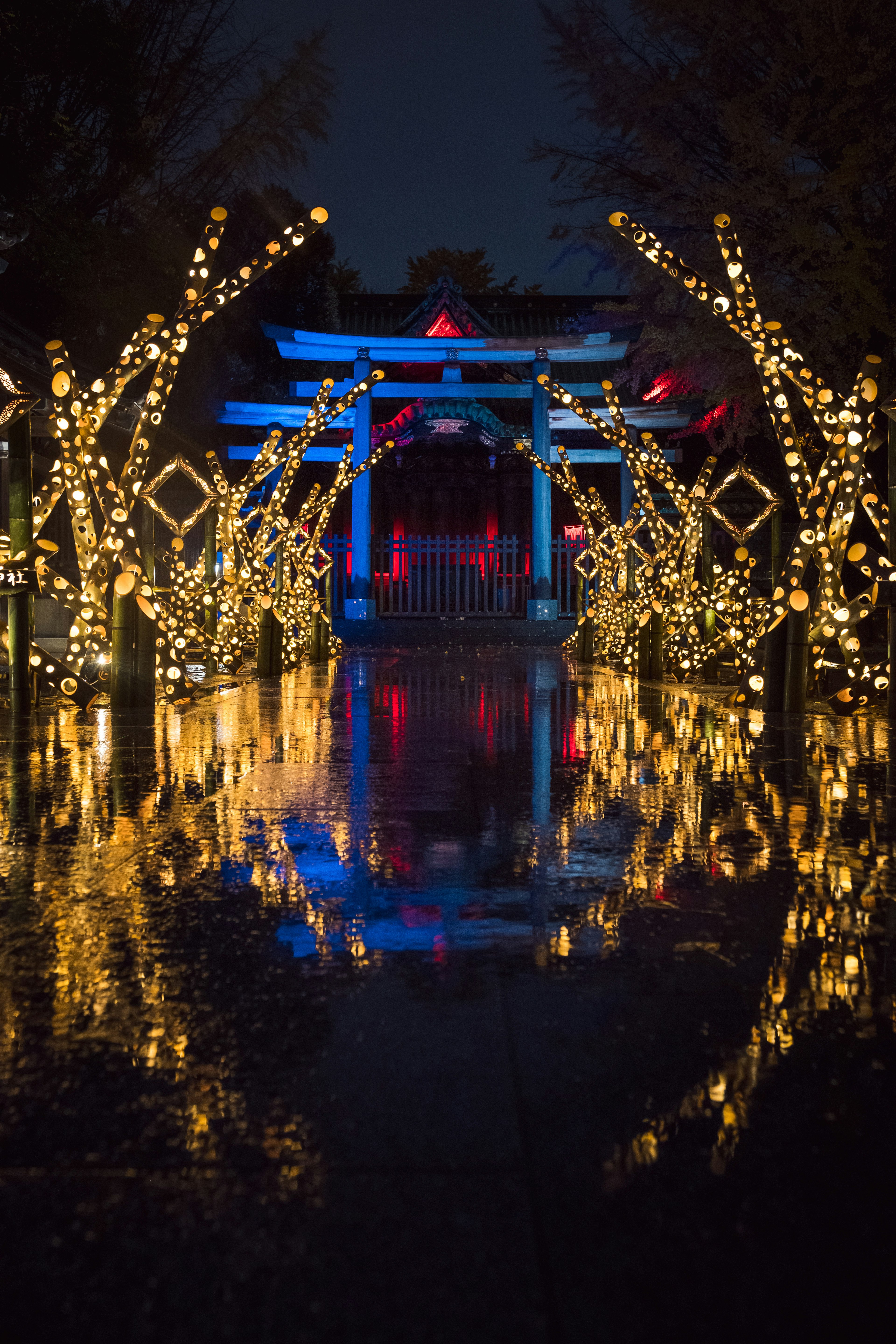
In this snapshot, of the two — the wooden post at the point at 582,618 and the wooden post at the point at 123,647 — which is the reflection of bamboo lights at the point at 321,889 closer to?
the wooden post at the point at 123,647

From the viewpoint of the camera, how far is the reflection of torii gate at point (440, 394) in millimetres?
20406

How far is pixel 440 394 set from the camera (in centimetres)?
2133

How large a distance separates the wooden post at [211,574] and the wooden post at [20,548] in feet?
10.6

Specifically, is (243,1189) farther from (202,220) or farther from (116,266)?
(202,220)

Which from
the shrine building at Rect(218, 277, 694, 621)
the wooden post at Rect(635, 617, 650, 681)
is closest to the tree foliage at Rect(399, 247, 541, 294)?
the shrine building at Rect(218, 277, 694, 621)

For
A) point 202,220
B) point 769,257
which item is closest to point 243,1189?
point 769,257

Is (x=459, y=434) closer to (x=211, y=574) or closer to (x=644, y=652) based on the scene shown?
(x=211, y=574)

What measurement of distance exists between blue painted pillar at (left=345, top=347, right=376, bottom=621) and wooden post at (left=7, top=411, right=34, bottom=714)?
1320cm

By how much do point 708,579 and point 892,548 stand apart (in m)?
3.82

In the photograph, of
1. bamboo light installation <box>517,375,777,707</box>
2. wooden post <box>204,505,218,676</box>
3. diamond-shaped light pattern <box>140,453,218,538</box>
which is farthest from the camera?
wooden post <box>204,505,218,676</box>

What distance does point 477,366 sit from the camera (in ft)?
76.6

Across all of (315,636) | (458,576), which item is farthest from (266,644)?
(458,576)

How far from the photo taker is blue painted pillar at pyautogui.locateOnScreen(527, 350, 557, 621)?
20.7 m

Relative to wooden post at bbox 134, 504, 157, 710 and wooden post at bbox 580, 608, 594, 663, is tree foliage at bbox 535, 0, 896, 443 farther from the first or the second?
wooden post at bbox 134, 504, 157, 710
